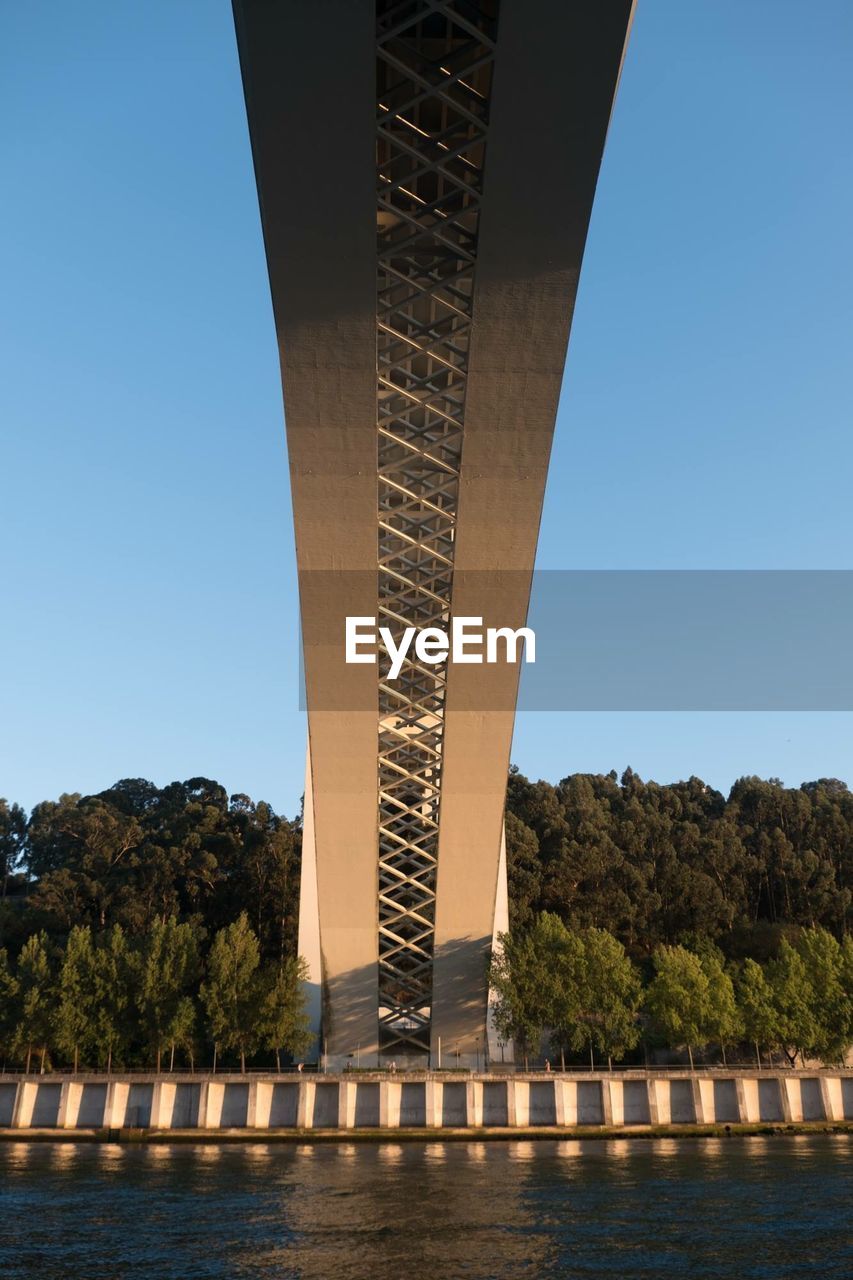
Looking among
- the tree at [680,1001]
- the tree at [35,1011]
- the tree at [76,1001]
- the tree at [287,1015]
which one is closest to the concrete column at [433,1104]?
the tree at [287,1015]

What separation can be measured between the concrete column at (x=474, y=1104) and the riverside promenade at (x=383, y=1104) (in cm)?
4

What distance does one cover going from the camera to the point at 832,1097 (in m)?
42.7

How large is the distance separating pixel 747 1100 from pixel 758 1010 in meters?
4.47

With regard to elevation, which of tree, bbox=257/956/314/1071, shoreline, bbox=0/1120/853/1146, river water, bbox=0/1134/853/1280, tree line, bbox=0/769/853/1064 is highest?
tree line, bbox=0/769/853/1064

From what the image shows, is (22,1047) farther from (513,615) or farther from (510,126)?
(510,126)

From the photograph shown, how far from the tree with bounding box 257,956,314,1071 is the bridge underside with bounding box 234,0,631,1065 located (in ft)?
5.35

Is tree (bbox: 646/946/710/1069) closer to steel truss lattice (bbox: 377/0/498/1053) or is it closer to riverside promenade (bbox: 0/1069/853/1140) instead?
riverside promenade (bbox: 0/1069/853/1140)

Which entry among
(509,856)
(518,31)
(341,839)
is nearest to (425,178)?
(518,31)

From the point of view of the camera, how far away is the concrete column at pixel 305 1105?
40.3m

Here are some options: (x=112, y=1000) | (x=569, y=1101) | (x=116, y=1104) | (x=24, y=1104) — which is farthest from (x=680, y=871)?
(x=24, y=1104)

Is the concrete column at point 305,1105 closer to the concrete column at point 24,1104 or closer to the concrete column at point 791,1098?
the concrete column at point 24,1104

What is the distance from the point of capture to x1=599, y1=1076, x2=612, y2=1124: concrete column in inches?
1628

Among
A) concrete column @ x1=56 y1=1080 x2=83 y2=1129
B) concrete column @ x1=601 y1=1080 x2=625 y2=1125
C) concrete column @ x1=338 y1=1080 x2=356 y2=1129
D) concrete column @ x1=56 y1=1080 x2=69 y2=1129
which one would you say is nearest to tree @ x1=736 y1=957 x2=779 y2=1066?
concrete column @ x1=601 y1=1080 x2=625 y2=1125

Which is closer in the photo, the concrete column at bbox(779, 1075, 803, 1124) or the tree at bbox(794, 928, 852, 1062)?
the concrete column at bbox(779, 1075, 803, 1124)
